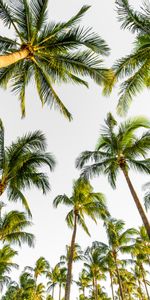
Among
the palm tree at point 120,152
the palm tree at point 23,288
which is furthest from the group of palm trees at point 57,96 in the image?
the palm tree at point 23,288

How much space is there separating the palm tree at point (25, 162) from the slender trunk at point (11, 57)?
5.30m

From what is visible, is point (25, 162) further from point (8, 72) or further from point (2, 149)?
point (8, 72)

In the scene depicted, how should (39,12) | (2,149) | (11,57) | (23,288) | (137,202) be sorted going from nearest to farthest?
(11,57) → (39,12) → (137,202) → (2,149) → (23,288)

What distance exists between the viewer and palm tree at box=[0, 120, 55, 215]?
37.0ft

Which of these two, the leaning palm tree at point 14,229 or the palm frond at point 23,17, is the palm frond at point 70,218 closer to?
the leaning palm tree at point 14,229

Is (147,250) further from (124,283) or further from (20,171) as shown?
(20,171)

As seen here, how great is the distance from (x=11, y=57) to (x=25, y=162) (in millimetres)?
6280

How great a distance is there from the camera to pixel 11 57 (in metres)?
6.02

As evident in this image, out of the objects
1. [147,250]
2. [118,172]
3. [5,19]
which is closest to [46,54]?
[5,19]

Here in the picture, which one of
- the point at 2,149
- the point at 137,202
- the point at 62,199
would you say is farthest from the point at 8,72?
the point at 62,199

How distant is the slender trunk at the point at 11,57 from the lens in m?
5.68

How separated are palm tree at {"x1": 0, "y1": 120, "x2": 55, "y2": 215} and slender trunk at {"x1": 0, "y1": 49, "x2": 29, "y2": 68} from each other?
5298 mm

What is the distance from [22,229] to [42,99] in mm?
11271

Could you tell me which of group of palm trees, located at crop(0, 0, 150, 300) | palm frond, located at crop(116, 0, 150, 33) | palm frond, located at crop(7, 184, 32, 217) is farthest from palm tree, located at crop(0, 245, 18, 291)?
palm frond, located at crop(116, 0, 150, 33)
